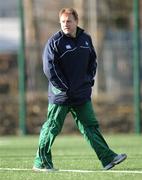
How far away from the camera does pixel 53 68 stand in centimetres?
902

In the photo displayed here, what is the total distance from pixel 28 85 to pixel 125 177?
10286 millimetres

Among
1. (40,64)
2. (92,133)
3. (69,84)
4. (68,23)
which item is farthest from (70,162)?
(40,64)

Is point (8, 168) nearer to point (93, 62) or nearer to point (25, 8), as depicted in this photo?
point (93, 62)

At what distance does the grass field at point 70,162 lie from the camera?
28.1 ft

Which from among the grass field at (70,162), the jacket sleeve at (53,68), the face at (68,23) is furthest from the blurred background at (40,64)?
the face at (68,23)

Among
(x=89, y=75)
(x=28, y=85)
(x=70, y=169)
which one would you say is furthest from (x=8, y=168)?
(x=28, y=85)

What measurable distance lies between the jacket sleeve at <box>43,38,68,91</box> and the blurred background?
919 cm

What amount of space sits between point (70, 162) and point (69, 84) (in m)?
1.55

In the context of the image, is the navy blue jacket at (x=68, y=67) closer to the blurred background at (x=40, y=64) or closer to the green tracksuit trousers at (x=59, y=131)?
the green tracksuit trousers at (x=59, y=131)

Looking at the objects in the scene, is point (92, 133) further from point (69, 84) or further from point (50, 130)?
point (69, 84)

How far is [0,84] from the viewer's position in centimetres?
1864

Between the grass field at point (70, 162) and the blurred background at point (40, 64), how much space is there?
8.01 ft

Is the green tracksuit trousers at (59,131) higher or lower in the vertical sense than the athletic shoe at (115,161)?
higher

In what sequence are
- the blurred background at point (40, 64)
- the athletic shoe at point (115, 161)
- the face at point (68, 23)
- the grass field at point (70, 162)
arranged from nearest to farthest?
the grass field at point (70, 162)
the face at point (68, 23)
the athletic shoe at point (115, 161)
the blurred background at point (40, 64)
